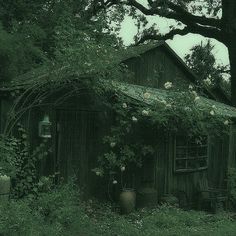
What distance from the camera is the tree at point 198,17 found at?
74.3ft

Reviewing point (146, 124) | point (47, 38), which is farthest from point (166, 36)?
point (146, 124)

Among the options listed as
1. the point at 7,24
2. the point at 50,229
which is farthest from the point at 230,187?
the point at 7,24

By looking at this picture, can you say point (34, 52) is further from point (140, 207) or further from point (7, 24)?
point (7, 24)

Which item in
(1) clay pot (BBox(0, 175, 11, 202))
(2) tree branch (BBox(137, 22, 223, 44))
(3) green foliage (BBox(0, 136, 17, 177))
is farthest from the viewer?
(2) tree branch (BBox(137, 22, 223, 44))

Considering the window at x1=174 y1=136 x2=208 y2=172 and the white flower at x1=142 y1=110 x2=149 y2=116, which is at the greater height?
the white flower at x1=142 y1=110 x2=149 y2=116

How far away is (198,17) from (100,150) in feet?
42.2

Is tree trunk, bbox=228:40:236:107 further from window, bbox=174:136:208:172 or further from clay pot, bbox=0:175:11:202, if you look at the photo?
clay pot, bbox=0:175:11:202

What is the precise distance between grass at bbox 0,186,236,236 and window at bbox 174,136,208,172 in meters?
2.96

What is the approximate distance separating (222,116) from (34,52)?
5.62 metres

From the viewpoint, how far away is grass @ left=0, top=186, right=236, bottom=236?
310 inches

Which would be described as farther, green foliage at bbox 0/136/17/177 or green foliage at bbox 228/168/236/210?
green foliage at bbox 228/168/236/210

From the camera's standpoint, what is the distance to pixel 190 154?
49.2 ft

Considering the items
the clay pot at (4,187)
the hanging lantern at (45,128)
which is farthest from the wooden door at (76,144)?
the clay pot at (4,187)

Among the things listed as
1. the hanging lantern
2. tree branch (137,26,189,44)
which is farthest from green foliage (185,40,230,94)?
the hanging lantern
